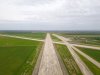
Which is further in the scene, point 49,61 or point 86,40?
point 86,40

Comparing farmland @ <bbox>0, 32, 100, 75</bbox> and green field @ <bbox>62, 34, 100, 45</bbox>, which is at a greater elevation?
farmland @ <bbox>0, 32, 100, 75</bbox>

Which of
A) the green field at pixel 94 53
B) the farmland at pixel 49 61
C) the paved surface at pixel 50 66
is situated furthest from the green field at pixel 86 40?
the paved surface at pixel 50 66

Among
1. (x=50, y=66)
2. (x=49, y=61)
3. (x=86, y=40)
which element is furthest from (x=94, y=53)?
(x=86, y=40)

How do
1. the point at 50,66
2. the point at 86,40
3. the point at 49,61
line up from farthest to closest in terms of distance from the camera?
1. the point at 86,40
2. the point at 49,61
3. the point at 50,66

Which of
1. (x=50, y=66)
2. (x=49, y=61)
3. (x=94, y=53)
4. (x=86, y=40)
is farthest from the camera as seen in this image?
(x=86, y=40)

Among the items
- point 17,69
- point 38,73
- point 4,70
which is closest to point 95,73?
point 38,73

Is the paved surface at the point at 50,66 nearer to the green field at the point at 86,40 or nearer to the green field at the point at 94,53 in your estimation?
the green field at the point at 94,53

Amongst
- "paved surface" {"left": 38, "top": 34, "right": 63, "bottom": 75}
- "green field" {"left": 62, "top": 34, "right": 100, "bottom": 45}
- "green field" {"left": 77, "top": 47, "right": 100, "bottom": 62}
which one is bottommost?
"green field" {"left": 62, "top": 34, "right": 100, "bottom": 45}

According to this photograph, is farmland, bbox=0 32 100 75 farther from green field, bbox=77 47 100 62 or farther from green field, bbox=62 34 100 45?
green field, bbox=62 34 100 45

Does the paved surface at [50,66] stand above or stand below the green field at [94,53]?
above

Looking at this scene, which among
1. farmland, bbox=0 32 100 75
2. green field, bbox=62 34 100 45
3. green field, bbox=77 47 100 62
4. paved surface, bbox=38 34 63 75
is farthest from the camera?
green field, bbox=62 34 100 45

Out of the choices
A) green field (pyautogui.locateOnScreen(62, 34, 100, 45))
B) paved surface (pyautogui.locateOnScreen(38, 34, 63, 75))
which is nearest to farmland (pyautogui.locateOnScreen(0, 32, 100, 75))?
paved surface (pyautogui.locateOnScreen(38, 34, 63, 75))

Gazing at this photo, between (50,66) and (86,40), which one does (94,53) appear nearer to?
(50,66)
